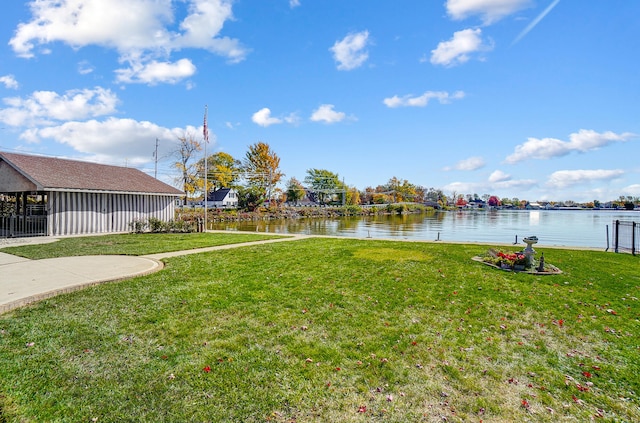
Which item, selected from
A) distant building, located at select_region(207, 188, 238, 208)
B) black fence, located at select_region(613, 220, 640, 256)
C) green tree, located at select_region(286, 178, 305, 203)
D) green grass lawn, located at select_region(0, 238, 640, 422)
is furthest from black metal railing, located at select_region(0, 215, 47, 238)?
green tree, located at select_region(286, 178, 305, 203)

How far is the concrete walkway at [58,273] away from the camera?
21.1 feet

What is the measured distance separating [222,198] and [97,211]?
48738 mm

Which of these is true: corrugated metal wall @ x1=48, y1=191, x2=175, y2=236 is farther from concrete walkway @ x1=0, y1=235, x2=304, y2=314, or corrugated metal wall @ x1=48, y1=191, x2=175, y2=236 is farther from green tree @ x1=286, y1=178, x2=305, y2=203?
green tree @ x1=286, y1=178, x2=305, y2=203

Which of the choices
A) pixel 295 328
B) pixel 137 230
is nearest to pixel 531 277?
pixel 295 328

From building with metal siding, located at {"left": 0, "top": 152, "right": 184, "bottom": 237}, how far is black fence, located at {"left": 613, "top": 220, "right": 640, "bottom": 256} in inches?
956

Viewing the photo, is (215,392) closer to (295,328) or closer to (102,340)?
(295,328)

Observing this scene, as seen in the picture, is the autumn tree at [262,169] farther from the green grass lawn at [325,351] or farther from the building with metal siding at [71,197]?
the green grass lawn at [325,351]

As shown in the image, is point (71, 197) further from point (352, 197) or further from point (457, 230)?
point (352, 197)

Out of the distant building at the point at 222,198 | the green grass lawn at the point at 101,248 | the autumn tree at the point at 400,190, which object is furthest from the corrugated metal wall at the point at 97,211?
the autumn tree at the point at 400,190

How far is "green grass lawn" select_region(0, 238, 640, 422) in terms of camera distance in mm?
3371

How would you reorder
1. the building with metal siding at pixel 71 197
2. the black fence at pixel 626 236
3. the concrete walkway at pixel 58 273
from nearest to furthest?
the concrete walkway at pixel 58 273, the black fence at pixel 626 236, the building with metal siding at pixel 71 197

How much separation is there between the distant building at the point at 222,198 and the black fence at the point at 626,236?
59039 mm

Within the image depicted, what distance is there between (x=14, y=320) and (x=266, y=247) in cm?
855

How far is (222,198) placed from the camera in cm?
6694
